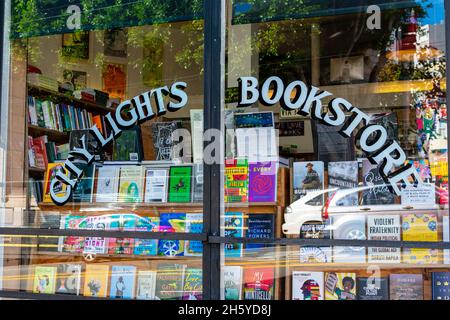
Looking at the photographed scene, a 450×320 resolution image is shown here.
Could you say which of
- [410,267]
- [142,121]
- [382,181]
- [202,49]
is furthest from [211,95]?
[410,267]

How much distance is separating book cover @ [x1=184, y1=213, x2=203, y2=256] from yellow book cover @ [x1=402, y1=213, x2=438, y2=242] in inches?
54.0

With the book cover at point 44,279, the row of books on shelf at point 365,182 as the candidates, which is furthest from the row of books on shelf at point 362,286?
the book cover at point 44,279

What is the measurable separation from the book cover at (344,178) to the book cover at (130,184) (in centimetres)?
143

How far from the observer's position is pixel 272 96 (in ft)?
16.6

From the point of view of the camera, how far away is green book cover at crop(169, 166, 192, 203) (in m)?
5.09

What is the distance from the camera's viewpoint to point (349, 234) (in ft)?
15.7

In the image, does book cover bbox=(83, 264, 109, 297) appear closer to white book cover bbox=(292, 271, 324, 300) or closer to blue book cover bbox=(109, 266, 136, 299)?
blue book cover bbox=(109, 266, 136, 299)

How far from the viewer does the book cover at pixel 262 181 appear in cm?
496

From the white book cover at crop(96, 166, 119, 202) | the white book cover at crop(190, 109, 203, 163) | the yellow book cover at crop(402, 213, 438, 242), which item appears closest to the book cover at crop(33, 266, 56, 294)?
the white book cover at crop(96, 166, 119, 202)

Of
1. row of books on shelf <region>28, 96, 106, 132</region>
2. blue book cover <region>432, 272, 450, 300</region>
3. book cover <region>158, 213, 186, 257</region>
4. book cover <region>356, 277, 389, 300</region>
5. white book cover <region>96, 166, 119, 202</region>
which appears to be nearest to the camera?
blue book cover <region>432, 272, 450, 300</region>

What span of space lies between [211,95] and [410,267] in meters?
1.74

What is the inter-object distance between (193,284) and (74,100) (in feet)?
6.29

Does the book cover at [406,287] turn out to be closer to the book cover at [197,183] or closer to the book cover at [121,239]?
the book cover at [197,183]

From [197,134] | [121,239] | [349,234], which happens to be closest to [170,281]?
[121,239]
